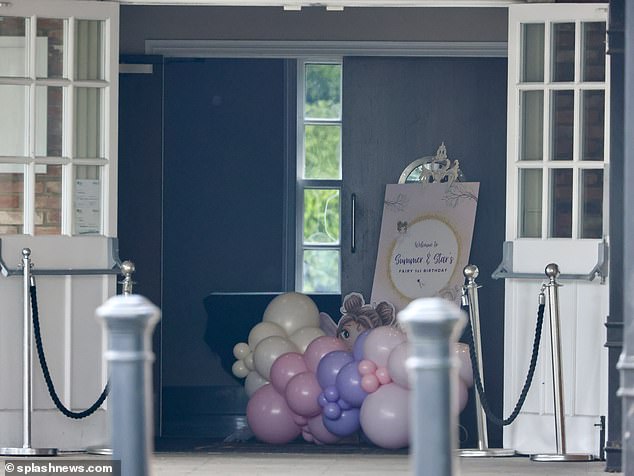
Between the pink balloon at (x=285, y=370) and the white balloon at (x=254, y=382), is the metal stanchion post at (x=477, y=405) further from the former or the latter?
the white balloon at (x=254, y=382)

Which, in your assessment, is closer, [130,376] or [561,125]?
[130,376]

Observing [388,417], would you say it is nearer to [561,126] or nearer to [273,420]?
[273,420]

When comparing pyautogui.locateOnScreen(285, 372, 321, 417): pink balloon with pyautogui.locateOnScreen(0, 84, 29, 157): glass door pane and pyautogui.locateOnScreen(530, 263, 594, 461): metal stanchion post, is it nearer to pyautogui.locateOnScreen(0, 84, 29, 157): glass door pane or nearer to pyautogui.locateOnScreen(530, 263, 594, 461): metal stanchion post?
pyautogui.locateOnScreen(530, 263, 594, 461): metal stanchion post

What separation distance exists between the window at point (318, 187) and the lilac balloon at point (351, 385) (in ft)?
10.9

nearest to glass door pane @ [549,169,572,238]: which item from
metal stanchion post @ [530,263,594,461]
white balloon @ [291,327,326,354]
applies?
metal stanchion post @ [530,263,594,461]

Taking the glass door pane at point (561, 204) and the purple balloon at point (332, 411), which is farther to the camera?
the purple balloon at point (332, 411)

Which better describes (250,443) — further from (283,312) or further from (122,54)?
(122,54)

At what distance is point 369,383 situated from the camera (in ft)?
23.7

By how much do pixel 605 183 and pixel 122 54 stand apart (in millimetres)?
3404

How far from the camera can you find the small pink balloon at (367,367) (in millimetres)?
7258

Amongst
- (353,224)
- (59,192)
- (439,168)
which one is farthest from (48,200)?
(439,168)

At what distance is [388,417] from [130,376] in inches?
138

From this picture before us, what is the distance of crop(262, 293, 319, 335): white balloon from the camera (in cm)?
824

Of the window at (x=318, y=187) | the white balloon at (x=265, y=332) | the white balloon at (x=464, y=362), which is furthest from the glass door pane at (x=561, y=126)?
the window at (x=318, y=187)
